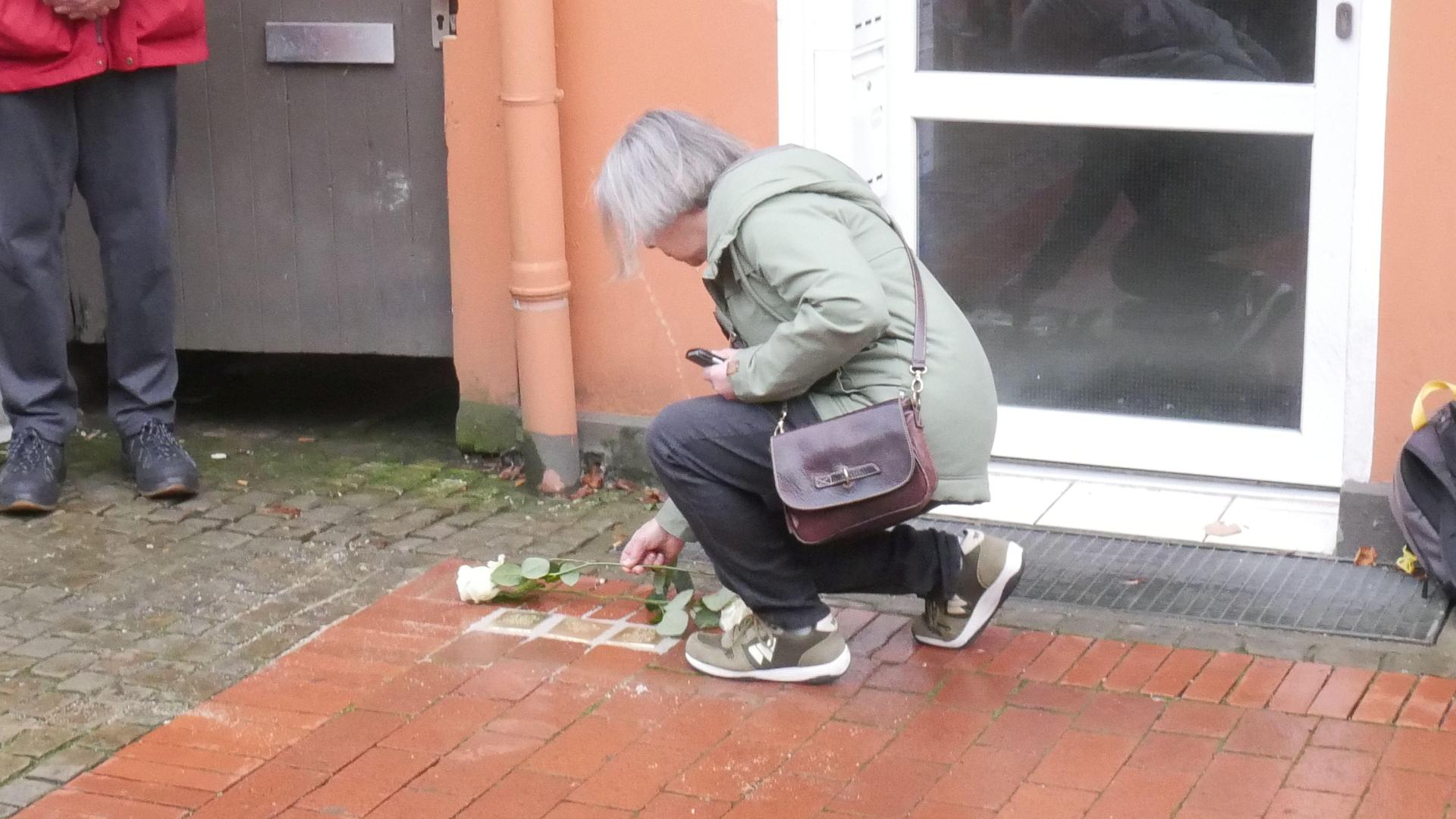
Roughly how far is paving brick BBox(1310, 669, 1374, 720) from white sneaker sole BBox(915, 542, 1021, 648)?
27.0 inches

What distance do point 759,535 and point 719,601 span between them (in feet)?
1.40

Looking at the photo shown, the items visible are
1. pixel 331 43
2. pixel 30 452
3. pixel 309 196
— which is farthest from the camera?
pixel 309 196

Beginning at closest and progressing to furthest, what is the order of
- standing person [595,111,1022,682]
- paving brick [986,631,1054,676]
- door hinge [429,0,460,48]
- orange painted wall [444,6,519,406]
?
standing person [595,111,1022,682], paving brick [986,631,1054,676], orange painted wall [444,6,519,406], door hinge [429,0,460,48]

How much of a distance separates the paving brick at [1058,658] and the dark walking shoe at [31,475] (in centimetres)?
288

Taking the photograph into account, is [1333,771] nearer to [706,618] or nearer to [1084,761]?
[1084,761]

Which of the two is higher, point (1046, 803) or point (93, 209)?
point (93, 209)

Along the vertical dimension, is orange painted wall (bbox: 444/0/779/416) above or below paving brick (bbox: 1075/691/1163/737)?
above

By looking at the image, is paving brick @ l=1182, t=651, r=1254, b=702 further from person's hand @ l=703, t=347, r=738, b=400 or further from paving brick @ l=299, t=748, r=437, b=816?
paving brick @ l=299, t=748, r=437, b=816

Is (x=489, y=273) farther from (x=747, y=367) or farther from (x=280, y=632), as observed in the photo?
(x=747, y=367)

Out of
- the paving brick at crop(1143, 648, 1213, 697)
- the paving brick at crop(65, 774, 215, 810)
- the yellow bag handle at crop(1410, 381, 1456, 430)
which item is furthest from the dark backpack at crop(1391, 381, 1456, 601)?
the paving brick at crop(65, 774, 215, 810)

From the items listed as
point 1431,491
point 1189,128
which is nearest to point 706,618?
point 1431,491

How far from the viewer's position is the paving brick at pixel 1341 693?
377 centimetres

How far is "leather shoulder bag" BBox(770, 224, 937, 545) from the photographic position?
11.8 ft

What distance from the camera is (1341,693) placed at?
12.6 ft
